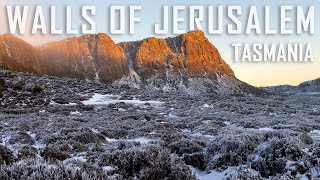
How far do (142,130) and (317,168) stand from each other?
933cm

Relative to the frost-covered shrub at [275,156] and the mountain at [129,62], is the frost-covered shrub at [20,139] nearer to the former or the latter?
the frost-covered shrub at [275,156]

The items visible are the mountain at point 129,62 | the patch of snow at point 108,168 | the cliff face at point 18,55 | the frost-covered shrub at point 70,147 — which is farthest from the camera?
the mountain at point 129,62

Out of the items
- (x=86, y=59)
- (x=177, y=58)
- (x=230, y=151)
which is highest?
(x=177, y=58)

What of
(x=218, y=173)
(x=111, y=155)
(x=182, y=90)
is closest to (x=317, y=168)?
(x=218, y=173)

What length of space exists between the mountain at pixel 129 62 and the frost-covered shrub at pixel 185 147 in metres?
98.5

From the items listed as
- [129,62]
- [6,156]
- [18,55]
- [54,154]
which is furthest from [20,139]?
[129,62]

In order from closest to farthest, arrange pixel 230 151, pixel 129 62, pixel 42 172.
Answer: pixel 42 172 → pixel 230 151 → pixel 129 62

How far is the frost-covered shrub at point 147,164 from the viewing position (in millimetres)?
7051

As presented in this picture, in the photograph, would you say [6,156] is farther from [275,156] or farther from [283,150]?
[283,150]

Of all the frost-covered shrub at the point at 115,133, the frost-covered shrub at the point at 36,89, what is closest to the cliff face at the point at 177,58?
the frost-covered shrub at the point at 36,89

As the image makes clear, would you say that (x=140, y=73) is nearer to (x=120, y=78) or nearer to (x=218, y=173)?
(x=120, y=78)

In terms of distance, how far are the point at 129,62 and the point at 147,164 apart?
129 m

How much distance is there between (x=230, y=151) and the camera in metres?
8.04

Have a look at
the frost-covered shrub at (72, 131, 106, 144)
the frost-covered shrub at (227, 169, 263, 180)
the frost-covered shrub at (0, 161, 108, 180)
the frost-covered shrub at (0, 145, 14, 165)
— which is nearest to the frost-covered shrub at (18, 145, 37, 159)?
the frost-covered shrub at (0, 145, 14, 165)
